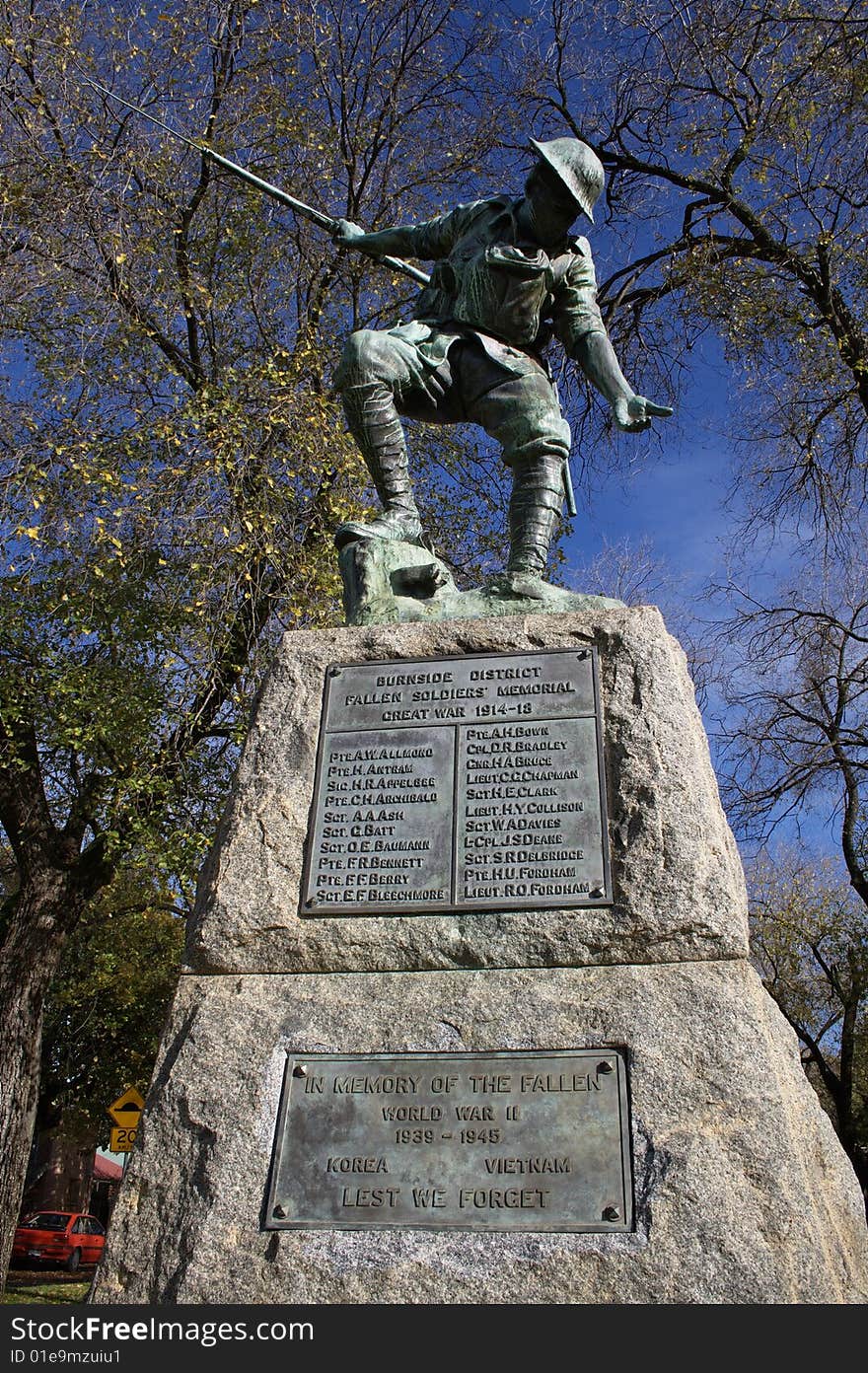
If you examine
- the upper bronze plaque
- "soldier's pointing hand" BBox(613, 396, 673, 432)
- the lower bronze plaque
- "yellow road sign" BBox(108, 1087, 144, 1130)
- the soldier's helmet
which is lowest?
the lower bronze plaque

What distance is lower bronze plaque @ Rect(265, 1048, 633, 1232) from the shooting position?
269 cm

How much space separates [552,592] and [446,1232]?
2195 millimetres

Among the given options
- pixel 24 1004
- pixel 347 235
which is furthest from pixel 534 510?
pixel 24 1004

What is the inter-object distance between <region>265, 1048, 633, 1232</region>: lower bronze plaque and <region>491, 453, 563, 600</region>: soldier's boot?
195 centimetres

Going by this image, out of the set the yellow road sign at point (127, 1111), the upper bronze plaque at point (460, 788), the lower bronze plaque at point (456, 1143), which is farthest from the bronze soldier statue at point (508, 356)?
the yellow road sign at point (127, 1111)

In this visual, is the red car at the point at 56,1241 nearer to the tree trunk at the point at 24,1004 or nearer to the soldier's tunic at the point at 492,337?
the tree trunk at the point at 24,1004

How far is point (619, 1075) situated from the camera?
111 inches

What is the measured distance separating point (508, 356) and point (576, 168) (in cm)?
79

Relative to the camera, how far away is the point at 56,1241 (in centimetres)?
2056

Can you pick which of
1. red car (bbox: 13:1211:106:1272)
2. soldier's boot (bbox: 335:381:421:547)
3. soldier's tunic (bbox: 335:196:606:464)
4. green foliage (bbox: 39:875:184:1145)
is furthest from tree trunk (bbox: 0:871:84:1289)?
red car (bbox: 13:1211:106:1272)

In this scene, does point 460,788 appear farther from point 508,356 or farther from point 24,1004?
point 24,1004

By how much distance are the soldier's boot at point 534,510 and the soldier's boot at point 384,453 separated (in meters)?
0.41

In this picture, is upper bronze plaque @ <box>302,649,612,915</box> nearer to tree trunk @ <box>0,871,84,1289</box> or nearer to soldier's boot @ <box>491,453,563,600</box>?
soldier's boot @ <box>491,453,563,600</box>

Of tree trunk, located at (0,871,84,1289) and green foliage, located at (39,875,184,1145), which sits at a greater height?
green foliage, located at (39,875,184,1145)
